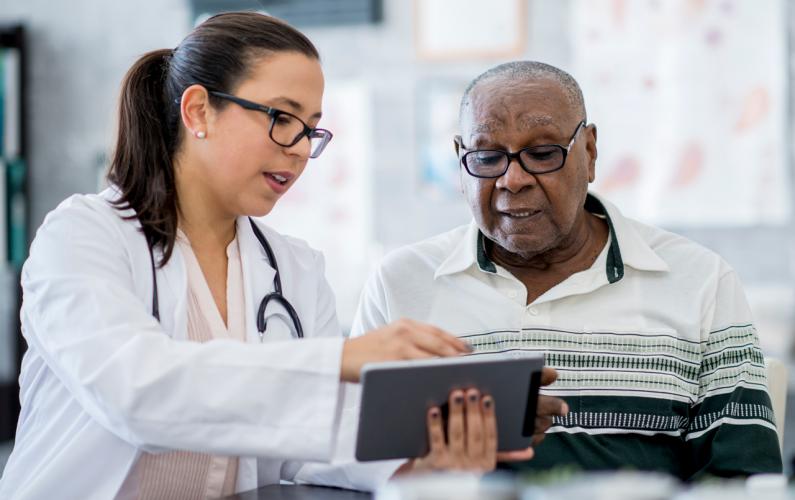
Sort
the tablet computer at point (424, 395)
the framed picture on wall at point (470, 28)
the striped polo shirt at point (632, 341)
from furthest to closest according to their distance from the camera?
1. the framed picture on wall at point (470, 28)
2. the striped polo shirt at point (632, 341)
3. the tablet computer at point (424, 395)

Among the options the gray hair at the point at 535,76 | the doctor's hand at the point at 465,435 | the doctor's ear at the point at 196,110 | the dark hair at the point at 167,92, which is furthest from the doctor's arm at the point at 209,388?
the gray hair at the point at 535,76

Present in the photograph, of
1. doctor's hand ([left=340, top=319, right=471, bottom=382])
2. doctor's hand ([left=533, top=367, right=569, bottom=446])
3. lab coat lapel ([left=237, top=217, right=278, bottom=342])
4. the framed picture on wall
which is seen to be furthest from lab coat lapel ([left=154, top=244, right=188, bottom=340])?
the framed picture on wall

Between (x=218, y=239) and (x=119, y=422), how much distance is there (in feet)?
1.63

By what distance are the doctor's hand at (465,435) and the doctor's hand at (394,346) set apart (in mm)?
69

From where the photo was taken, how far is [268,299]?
168cm

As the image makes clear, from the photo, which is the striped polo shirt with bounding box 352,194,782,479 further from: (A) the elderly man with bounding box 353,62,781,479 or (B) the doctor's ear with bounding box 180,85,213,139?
(B) the doctor's ear with bounding box 180,85,213,139

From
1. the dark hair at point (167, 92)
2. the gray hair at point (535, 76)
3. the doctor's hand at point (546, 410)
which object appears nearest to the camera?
the doctor's hand at point (546, 410)

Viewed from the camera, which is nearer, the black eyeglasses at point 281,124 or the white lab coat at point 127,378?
the white lab coat at point 127,378

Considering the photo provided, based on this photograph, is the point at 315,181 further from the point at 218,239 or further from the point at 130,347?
the point at 130,347

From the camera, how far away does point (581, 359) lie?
189 centimetres

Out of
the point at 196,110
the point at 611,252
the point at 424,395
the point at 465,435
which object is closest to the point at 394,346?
the point at 424,395

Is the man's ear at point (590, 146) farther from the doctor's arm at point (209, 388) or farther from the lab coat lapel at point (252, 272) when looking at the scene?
the doctor's arm at point (209, 388)

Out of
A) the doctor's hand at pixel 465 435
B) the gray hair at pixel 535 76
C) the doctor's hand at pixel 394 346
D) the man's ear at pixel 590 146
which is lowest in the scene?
the doctor's hand at pixel 465 435

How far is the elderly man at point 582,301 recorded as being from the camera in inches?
72.1
